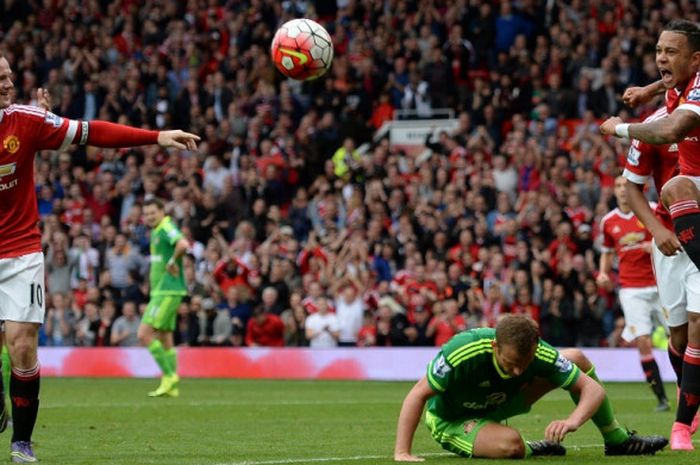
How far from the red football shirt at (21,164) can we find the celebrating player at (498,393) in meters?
2.82

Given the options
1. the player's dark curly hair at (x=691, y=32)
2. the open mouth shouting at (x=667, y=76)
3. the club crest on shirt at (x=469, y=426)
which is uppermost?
the player's dark curly hair at (x=691, y=32)

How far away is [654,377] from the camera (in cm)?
1482

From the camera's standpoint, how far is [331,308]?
22.8 m

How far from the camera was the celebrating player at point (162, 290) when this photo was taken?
1778 centimetres

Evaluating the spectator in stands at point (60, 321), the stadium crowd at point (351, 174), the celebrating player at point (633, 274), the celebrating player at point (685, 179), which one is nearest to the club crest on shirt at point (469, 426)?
the celebrating player at point (685, 179)

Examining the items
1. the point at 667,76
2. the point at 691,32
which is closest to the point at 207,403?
the point at 667,76

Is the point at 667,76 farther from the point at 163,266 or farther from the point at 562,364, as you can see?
the point at 163,266

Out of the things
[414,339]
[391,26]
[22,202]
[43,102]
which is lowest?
[414,339]

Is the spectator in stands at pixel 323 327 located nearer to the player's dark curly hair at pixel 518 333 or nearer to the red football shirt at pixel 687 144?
the red football shirt at pixel 687 144

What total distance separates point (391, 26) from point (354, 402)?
43.7ft

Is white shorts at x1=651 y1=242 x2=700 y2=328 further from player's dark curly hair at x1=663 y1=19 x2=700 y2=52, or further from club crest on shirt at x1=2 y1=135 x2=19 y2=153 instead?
club crest on shirt at x1=2 y1=135 x2=19 y2=153

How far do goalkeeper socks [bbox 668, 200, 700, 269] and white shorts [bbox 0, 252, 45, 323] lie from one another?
4.25 meters

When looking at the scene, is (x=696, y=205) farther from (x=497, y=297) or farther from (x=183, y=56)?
(x=183, y=56)

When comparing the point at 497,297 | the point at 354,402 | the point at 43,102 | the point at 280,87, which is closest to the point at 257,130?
the point at 280,87
